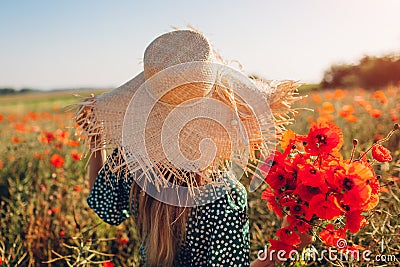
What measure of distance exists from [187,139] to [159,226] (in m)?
0.36

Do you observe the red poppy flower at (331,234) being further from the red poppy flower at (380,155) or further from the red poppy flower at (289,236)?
the red poppy flower at (380,155)

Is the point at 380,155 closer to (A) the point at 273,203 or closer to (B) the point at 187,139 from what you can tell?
(A) the point at 273,203

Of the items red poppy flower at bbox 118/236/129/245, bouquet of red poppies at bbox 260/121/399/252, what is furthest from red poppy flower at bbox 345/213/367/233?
Result: red poppy flower at bbox 118/236/129/245

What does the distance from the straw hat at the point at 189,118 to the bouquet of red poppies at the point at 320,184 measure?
9 cm

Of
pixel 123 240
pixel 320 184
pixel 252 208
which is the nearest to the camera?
pixel 320 184

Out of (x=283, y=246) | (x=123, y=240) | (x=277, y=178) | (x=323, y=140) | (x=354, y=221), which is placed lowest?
(x=123, y=240)

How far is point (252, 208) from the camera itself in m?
2.63

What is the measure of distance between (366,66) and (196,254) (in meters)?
11.5

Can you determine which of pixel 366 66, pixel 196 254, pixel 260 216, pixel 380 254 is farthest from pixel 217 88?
pixel 366 66

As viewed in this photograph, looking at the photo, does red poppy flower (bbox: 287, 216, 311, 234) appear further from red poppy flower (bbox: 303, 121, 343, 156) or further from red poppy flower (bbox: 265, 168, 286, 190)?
red poppy flower (bbox: 303, 121, 343, 156)

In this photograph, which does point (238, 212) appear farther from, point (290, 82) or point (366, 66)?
point (366, 66)

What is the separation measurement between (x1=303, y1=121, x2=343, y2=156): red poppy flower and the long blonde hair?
47 centimetres

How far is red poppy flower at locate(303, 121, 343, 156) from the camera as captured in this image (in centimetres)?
122

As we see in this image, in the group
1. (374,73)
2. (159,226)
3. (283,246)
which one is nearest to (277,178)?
(283,246)
